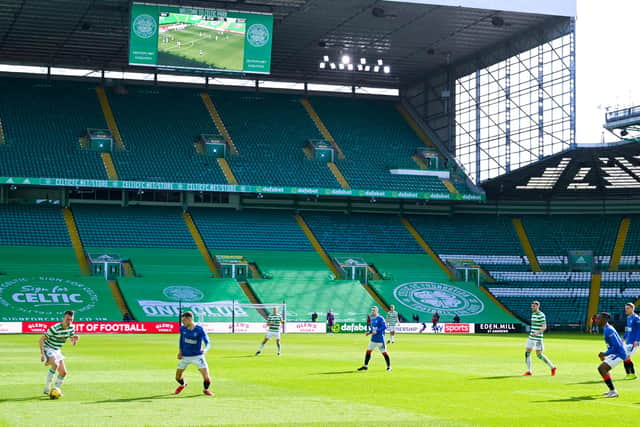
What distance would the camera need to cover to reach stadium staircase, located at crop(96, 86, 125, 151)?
2916 inches

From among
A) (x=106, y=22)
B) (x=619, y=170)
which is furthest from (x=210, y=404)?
(x=619, y=170)

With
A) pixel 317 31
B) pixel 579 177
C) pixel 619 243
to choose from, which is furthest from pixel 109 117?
pixel 619 243

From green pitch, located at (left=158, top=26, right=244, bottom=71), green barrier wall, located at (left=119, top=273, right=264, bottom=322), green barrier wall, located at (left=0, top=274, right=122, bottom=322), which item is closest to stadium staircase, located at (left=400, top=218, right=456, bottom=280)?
green barrier wall, located at (left=119, top=273, right=264, bottom=322)

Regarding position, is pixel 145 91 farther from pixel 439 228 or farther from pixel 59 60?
pixel 439 228

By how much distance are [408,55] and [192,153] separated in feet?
64.5

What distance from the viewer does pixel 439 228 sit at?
79.4 metres

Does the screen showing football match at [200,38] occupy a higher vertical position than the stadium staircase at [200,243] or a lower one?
higher

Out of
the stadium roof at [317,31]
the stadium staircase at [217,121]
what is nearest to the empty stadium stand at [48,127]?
the stadium roof at [317,31]

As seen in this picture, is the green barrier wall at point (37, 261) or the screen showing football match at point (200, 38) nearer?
the screen showing football match at point (200, 38)

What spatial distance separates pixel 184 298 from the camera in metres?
62.6

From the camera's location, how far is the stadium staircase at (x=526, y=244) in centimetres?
7619

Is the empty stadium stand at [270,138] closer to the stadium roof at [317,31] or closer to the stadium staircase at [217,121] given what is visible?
the stadium staircase at [217,121]

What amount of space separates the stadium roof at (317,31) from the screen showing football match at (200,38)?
3.70 metres

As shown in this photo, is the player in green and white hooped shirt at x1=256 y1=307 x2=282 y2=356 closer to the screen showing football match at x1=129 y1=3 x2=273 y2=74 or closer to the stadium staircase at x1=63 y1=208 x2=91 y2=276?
the screen showing football match at x1=129 y1=3 x2=273 y2=74
